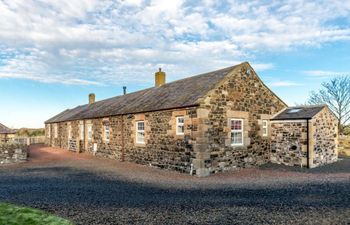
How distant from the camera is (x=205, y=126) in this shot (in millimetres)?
13820

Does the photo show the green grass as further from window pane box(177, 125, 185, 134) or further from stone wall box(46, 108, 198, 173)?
window pane box(177, 125, 185, 134)

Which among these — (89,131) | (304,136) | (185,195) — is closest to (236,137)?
(304,136)

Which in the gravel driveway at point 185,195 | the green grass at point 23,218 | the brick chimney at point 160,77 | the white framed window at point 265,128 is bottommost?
the gravel driveway at point 185,195

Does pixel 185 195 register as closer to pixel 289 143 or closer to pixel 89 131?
pixel 289 143

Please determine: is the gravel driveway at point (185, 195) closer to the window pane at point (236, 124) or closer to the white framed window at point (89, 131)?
the window pane at point (236, 124)

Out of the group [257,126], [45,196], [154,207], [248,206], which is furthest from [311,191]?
[45,196]

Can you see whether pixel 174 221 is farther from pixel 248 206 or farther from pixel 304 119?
pixel 304 119

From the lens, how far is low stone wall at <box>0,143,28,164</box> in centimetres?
1880

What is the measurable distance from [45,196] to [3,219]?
165 inches

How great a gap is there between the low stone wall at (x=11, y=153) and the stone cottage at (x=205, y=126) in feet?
21.3

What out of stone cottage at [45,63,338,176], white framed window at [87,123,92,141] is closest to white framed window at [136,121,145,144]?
stone cottage at [45,63,338,176]

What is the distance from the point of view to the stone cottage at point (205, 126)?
14.0m

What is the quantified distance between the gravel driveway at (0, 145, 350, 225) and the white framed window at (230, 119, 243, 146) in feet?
5.53

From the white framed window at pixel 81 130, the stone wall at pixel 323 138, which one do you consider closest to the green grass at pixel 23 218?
the stone wall at pixel 323 138
